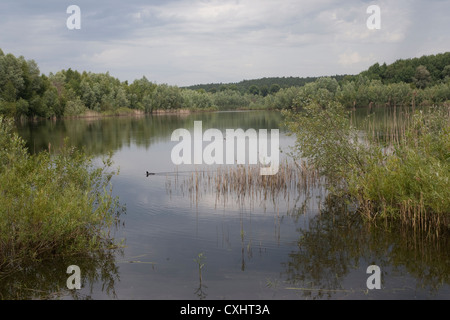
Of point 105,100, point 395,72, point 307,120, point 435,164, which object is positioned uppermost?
point 395,72

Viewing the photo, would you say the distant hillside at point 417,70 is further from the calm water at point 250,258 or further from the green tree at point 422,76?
the calm water at point 250,258

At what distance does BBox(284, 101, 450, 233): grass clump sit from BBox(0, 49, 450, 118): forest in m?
1.78

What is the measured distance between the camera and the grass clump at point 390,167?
13.4 metres

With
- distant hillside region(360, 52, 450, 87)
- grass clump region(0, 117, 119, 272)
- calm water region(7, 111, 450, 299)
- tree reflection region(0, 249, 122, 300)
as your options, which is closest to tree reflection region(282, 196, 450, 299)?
calm water region(7, 111, 450, 299)

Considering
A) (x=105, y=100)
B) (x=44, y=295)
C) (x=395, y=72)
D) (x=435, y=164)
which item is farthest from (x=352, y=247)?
(x=395, y=72)

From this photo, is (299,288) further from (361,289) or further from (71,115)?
(71,115)

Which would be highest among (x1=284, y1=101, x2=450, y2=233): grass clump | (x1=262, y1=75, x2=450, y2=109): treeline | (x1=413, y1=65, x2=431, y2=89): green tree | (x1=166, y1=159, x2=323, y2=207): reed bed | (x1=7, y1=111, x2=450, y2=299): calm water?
(x1=413, y1=65, x2=431, y2=89): green tree

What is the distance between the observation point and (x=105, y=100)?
122m

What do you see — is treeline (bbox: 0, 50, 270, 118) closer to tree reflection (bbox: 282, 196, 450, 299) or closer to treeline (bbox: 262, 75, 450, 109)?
treeline (bbox: 262, 75, 450, 109)

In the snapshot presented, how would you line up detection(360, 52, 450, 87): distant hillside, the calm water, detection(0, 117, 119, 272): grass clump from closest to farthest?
the calm water < detection(0, 117, 119, 272): grass clump < detection(360, 52, 450, 87): distant hillside

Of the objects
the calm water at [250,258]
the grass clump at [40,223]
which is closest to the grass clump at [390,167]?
the calm water at [250,258]

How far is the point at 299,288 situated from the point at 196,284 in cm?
278

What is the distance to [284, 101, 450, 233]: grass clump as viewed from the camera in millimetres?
13406

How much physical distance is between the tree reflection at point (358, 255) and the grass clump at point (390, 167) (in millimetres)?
649
